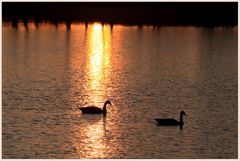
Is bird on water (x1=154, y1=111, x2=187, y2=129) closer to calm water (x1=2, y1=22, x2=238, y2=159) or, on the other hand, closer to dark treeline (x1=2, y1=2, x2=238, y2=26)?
calm water (x1=2, y1=22, x2=238, y2=159)

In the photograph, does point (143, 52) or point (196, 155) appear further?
point (143, 52)

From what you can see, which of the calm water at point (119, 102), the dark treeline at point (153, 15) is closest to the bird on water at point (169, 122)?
the calm water at point (119, 102)

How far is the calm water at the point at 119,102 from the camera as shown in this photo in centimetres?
2209

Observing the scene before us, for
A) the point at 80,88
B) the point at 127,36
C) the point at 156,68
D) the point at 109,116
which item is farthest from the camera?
the point at 127,36

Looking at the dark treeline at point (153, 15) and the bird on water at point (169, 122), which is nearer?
the bird on water at point (169, 122)

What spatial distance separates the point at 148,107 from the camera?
2822 centimetres

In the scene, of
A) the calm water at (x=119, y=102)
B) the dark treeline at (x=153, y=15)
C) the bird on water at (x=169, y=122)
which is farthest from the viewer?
the dark treeline at (x=153, y=15)

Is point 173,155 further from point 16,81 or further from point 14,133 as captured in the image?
point 16,81

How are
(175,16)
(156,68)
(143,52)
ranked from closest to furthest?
1. (156,68)
2. (143,52)
3. (175,16)

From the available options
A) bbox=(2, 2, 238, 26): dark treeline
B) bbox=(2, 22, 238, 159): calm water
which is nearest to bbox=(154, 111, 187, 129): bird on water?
bbox=(2, 22, 238, 159): calm water

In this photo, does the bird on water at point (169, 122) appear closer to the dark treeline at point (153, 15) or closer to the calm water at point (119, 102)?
the calm water at point (119, 102)

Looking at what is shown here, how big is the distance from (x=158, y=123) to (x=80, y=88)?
27.1 ft

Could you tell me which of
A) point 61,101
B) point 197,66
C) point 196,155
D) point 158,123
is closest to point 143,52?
point 197,66

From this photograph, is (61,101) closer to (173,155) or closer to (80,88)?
(80,88)
